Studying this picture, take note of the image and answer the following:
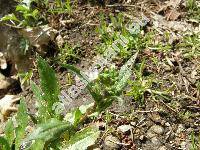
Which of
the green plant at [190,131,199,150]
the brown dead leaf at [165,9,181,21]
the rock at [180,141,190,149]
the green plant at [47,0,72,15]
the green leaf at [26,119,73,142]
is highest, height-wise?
the green plant at [47,0,72,15]

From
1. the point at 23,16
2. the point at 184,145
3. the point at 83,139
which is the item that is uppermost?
the point at 23,16

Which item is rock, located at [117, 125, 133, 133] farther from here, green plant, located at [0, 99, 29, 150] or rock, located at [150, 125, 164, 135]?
green plant, located at [0, 99, 29, 150]

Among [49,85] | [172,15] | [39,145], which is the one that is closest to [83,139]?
[39,145]

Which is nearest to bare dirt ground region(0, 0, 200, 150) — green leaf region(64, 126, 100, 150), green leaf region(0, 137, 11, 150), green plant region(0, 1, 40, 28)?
green plant region(0, 1, 40, 28)

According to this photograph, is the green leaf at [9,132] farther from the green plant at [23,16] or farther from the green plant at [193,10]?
the green plant at [193,10]

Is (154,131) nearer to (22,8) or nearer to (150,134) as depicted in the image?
(150,134)

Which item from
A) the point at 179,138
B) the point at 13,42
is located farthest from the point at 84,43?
the point at 179,138
